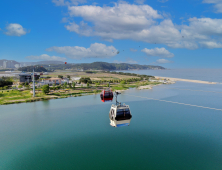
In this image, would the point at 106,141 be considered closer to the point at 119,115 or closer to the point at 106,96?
the point at 106,96

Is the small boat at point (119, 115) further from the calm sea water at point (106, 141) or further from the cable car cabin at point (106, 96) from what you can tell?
the cable car cabin at point (106, 96)

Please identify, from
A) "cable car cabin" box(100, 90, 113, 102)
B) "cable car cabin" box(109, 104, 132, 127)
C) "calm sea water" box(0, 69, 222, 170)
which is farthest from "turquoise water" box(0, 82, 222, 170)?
"cable car cabin" box(100, 90, 113, 102)

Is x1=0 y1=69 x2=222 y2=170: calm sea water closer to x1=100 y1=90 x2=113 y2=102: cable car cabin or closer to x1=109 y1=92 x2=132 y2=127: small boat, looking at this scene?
x1=109 y1=92 x2=132 y2=127: small boat

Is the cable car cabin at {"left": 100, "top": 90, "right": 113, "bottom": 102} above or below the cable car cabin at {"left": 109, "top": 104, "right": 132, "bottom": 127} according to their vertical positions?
above

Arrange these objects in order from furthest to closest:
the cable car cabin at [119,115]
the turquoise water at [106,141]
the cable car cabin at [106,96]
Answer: the cable car cabin at [106,96] < the turquoise water at [106,141] < the cable car cabin at [119,115]

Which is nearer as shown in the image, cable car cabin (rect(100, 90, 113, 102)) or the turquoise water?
the turquoise water

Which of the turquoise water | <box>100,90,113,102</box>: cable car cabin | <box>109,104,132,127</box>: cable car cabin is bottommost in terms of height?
the turquoise water

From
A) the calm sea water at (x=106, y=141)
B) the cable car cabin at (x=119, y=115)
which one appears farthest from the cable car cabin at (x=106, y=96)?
the cable car cabin at (x=119, y=115)

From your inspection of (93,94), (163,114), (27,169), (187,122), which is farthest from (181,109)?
(27,169)

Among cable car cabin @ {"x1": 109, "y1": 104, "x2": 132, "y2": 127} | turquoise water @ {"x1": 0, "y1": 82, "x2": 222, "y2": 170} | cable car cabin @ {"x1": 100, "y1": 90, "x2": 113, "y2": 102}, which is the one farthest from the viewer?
cable car cabin @ {"x1": 100, "y1": 90, "x2": 113, "y2": 102}
